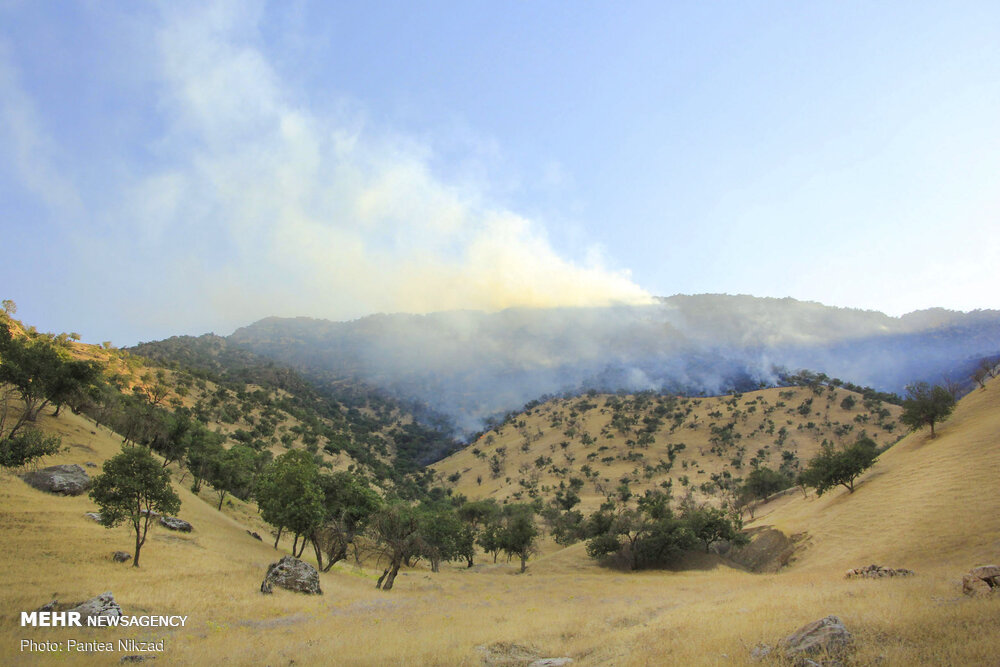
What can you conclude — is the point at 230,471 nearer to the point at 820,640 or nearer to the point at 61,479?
the point at 61,479

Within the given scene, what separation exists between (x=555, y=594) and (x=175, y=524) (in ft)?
99.7

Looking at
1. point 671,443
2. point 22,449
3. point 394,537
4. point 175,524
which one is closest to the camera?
point 22,449

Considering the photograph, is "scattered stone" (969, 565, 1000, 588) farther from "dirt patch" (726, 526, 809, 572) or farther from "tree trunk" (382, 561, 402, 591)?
"tree trunk" (382, 561, 402, 591)

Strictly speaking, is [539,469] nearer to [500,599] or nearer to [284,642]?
[500,599]

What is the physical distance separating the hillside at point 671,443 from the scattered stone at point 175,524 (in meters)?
67.1

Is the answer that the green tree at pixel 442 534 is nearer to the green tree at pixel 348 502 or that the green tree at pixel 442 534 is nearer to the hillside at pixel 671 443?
the green tree at pixel 348 502

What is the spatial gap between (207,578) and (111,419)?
145 ft

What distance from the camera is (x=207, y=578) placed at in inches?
1049

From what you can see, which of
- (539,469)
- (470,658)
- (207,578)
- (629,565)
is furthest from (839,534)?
(539,469)

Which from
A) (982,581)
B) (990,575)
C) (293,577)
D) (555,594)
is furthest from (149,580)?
(990,575)

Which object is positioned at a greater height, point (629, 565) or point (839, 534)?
point (839, 534)

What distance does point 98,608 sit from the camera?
1673 centimetres

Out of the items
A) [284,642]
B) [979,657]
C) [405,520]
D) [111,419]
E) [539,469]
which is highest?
[111,419]

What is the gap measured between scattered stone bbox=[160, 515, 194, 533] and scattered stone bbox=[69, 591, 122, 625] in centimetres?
2181
